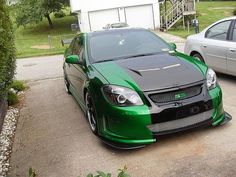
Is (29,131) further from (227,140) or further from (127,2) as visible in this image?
(127,2)

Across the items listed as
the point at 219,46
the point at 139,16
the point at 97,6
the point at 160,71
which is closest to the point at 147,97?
the point at 160,71

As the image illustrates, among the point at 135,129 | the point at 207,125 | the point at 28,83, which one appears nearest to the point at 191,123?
the point at 207,125

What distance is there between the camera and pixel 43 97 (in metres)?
9.09

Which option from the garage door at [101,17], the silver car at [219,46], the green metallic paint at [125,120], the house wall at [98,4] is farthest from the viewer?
the garage door at [101,17]

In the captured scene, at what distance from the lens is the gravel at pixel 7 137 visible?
528cm

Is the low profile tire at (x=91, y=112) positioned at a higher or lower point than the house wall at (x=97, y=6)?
higher

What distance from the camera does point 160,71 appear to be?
541 centimetres

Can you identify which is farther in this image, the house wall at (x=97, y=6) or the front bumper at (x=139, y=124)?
the house wall at (x=97, y=6)

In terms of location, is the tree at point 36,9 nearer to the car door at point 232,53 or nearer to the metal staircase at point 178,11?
the metal staircase at point 178,11

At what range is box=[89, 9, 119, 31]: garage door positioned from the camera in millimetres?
32625

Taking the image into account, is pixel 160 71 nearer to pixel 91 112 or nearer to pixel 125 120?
pixel 125 120

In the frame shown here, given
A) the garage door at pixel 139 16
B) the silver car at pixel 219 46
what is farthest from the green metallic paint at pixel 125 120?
the garage door at pixel 139 16

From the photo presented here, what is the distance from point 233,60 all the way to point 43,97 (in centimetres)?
438

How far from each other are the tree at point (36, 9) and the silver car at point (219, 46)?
3124 cm
